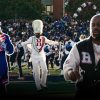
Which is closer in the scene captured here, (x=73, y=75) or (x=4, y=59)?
(x=73, y=75)

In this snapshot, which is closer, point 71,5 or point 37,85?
point 37,85

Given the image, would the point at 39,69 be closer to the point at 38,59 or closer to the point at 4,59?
the point at 38,59

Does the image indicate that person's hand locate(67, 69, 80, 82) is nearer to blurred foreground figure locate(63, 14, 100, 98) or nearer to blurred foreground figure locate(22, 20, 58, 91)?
blurred foreground figure locate(63, 14, 100, 98)

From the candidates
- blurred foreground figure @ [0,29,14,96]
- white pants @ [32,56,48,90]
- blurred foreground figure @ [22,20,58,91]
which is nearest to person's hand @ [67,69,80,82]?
blurred foreground figure @ [0,29,14,96]

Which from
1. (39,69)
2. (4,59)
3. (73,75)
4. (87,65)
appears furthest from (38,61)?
(73,75)

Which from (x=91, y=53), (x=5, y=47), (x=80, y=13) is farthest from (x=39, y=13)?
(x=91, y=53)

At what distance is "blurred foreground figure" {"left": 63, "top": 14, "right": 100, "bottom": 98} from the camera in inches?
216

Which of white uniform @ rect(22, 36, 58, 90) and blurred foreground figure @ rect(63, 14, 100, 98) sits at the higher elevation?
blurred foreground figure @ rect(63, 14, 100, 98)

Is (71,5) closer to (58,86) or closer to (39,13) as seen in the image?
(39,13)

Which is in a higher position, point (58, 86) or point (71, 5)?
point (71, 5)

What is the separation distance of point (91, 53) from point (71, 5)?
55.0 meters

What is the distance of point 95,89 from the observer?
5492mm

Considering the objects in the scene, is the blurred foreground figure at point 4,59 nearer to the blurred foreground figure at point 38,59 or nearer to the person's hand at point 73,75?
the person's hand at point 73,75

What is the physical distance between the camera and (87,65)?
5.55m
